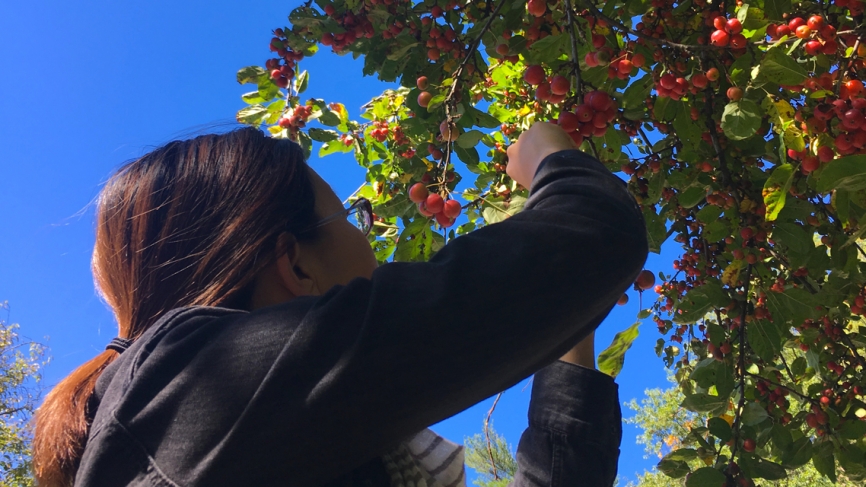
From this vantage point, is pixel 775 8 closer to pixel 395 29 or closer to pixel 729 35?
pixel 729 35

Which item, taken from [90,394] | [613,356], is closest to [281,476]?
[90,394]

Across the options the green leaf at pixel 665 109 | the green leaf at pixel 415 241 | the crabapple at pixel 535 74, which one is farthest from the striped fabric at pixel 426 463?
the green leaf at pixel 665 109

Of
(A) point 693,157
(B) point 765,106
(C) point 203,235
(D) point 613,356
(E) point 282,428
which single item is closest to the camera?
(E) point 282,428

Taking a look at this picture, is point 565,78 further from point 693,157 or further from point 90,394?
point 90,394

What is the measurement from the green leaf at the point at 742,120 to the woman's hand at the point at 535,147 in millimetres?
838

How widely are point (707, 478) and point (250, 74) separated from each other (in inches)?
86.1

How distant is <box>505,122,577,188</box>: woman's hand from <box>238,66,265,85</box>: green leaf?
164cm

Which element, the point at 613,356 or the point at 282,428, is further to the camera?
the point at 613,356

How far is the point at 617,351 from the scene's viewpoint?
6.27ft

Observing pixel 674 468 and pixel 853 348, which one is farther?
pixel 853 348

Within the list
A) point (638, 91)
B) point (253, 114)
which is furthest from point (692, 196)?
point (253, 114)

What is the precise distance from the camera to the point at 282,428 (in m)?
0.65

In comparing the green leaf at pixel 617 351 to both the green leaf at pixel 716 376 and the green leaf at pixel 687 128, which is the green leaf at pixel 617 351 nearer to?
the green leaf at pixel 716 376

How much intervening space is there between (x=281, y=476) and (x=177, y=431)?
13 cm
